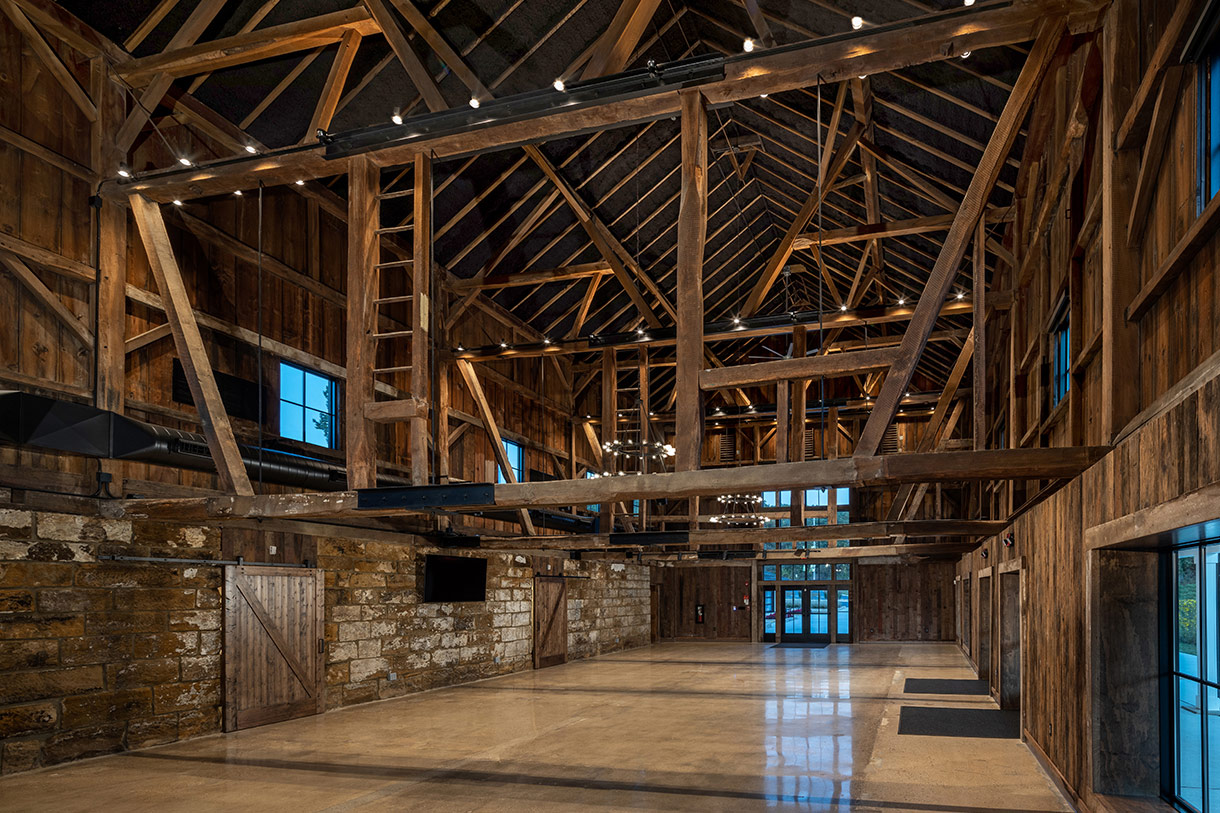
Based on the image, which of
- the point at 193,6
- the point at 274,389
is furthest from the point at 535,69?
the point at 274,389

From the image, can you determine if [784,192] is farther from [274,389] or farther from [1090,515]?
[1090,515]

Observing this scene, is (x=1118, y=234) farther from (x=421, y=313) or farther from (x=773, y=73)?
(x=421, y=313)

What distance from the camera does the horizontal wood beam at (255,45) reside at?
28.7ft

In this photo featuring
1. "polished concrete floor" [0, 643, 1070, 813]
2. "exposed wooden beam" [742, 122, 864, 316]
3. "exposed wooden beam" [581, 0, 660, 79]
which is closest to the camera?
"polished concrete floor" [0, 643, 1070, 813]

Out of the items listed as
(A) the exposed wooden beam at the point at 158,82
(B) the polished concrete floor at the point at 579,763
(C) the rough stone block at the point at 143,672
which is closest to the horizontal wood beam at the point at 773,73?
(A) the exposed wooden beam at the point at 158,82

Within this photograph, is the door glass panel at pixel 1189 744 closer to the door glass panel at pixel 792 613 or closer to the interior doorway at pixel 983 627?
the interior doorway at pixel 983 627

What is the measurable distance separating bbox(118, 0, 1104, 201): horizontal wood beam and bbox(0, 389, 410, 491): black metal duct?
92.7 inches

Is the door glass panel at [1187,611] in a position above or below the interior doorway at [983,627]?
above

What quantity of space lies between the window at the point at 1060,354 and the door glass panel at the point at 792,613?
18211mm

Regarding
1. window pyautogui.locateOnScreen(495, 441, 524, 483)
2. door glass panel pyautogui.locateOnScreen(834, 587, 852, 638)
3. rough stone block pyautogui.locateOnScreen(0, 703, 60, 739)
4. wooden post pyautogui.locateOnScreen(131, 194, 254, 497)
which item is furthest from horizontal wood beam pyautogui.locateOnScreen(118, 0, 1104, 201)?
door glass panel pyautogui.locateOnScreen(834, 587, 852, 638)

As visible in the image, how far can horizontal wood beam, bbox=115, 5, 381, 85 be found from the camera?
876cm

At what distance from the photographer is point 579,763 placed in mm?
8523

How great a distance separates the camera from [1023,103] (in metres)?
5.78

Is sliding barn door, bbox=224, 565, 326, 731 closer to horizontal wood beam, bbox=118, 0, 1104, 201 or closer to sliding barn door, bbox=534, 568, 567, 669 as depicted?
horizontal wood beam, bbox=118, 0, 1104, 201
